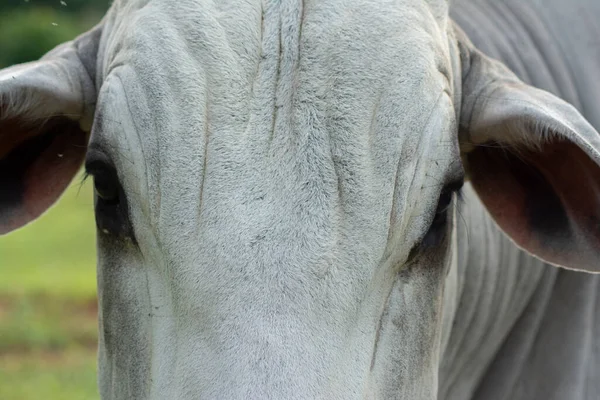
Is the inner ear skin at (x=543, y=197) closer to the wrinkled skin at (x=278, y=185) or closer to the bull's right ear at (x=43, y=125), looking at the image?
the wrinkled skin at (x=278, y=185)

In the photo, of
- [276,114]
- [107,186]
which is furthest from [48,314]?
[276,114]

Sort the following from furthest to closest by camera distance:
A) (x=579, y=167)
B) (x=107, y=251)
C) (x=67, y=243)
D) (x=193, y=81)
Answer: (x=67, y=243), (x=579, y=167), (x=107, y=251), (x=193, y=81)

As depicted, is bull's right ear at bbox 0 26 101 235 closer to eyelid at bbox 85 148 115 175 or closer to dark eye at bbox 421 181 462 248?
eyelid at bbox 85 148 115 175

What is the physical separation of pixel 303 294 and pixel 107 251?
70 centimetres

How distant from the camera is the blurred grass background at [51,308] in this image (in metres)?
9.02

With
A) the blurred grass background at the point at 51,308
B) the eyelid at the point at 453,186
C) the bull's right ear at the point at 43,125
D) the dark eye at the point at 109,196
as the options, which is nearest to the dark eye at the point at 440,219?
the eyelid at the point at 453,186

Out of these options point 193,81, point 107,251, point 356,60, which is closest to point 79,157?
point 107,251

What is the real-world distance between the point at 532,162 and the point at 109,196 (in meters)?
1.28

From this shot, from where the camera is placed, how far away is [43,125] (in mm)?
3457

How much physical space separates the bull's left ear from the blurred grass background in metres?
1.98

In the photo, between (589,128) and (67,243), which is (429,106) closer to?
(589,128)

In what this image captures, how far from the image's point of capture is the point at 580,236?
3.38 meters

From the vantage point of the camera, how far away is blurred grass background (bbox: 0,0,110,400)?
902cm

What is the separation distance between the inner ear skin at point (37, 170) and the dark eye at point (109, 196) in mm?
591
